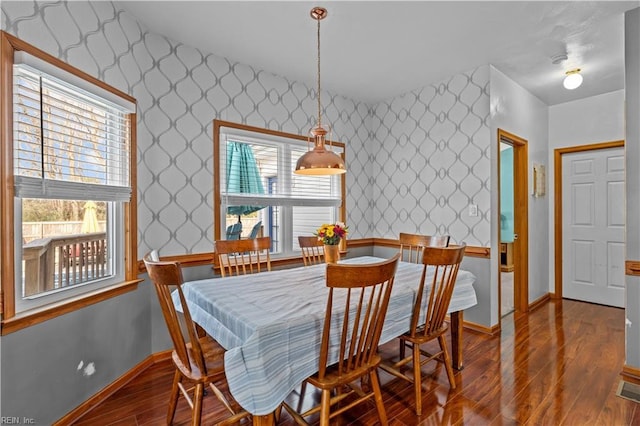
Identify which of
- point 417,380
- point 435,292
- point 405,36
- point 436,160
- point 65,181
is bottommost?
point 417,380

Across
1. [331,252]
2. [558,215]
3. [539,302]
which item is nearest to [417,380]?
[331,252]

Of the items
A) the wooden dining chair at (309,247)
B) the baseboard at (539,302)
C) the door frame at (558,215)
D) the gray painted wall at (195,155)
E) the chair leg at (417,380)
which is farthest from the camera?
the door frame at (558,215)

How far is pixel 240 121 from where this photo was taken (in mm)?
3070

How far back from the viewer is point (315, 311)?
1498mm

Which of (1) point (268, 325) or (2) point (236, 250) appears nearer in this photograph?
(1) point (268, 325)

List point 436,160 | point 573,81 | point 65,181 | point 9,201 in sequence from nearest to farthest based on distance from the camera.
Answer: point 9,201
point 65,181
point 573,81
point 436,160

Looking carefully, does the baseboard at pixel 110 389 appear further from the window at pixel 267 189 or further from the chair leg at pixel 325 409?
the chair leg at pixel 325 409

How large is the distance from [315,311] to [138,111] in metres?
2.04

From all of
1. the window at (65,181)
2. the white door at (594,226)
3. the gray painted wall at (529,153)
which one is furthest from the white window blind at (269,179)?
the white door at (594,226)

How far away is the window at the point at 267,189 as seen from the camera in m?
3.02

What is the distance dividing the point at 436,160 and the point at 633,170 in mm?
1620

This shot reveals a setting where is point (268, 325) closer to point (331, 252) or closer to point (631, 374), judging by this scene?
point (331, 252)

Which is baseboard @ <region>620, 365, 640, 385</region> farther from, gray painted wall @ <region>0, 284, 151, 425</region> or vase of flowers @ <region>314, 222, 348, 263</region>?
gray painted wall @ <region>0, 284, 151, 425</region>

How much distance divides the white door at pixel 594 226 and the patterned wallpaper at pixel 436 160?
1.90m
